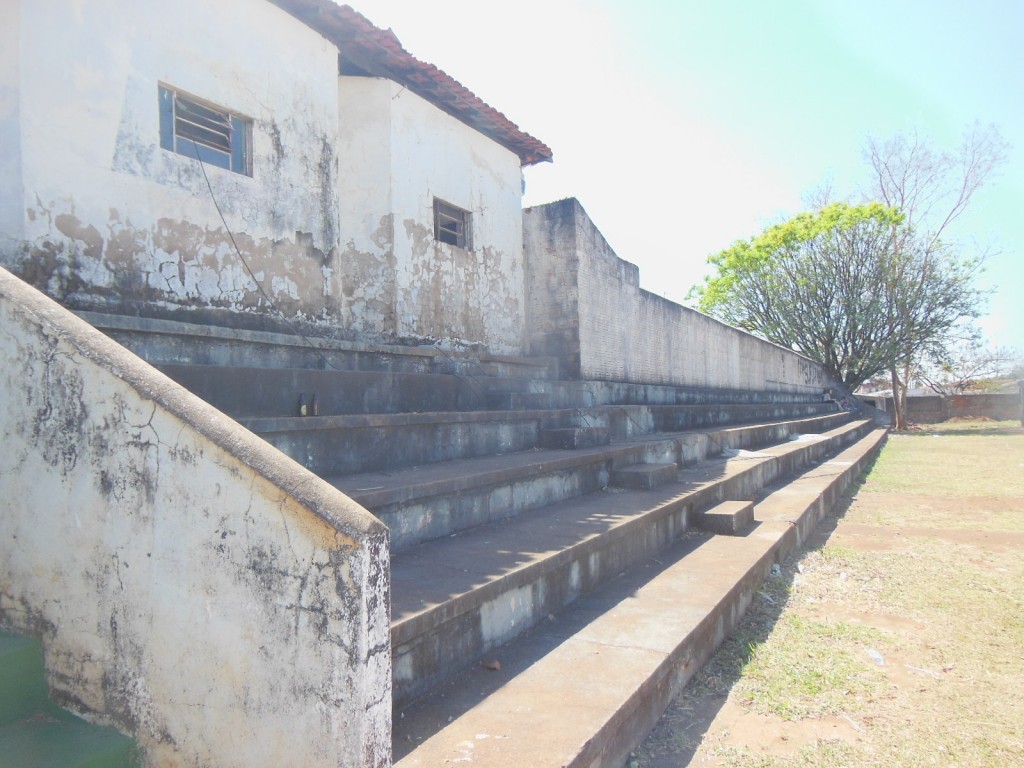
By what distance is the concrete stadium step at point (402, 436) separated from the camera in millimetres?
3680

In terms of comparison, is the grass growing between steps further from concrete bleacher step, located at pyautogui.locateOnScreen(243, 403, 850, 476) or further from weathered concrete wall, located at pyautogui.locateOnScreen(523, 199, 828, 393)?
weathered concrete wall, located at pyautogui.locateOnScreen(523, 199, 828, 393)

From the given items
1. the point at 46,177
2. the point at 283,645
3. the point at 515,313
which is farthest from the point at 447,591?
the point at 515,313

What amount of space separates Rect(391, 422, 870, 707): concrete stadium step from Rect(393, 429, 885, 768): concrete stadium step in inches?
3.4

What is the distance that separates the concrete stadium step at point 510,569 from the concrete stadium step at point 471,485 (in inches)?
3.7

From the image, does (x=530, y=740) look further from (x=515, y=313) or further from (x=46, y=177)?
(x=515, y=313)

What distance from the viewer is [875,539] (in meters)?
6.15

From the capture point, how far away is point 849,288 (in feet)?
76.5

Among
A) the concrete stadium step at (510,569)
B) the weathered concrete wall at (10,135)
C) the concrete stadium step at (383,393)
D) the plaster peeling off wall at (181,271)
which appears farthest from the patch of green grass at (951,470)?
the weathered concrete wall at (10,135)

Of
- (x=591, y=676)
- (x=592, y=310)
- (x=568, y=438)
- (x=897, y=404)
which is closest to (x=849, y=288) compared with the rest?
(x=897, y=404)

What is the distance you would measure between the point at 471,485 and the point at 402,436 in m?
0.84

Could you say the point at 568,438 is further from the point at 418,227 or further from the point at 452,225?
the point at 452,225

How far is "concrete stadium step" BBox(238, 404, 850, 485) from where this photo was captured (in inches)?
145

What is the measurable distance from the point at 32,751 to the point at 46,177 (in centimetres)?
375

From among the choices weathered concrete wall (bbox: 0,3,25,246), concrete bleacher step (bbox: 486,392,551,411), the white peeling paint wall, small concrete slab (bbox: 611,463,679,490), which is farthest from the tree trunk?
weathered concrete wall (bbox: 0,3,25,246)
